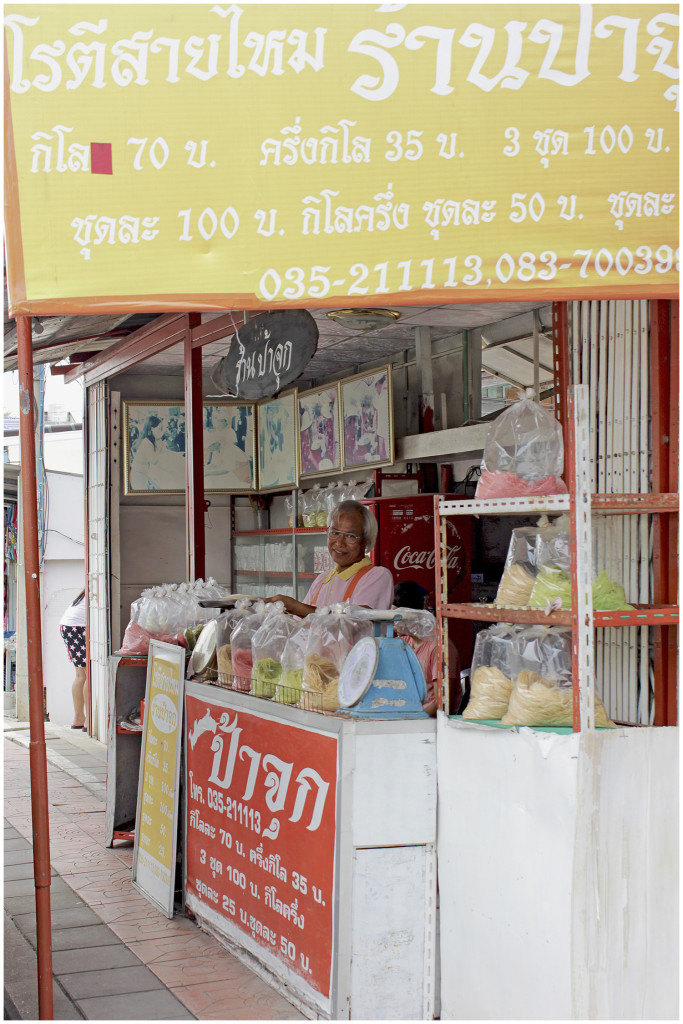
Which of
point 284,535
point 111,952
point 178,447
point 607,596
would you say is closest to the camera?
point 607,596

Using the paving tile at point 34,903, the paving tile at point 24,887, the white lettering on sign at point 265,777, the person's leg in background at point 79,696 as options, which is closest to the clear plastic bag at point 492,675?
the white lettering on sign at point 265,777

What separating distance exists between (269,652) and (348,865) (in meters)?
1.09

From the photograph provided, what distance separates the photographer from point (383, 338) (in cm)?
801

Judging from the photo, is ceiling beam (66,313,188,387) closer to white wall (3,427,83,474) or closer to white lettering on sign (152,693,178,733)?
white lettering on sign (152,693,178,733)

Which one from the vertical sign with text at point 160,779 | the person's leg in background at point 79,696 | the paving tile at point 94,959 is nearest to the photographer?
the paving tile at point 94,959

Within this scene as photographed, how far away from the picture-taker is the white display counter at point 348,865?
3.42 meters

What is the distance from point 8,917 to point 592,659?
326 centimetres

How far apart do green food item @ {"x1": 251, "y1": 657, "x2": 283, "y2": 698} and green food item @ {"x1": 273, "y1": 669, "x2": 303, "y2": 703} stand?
97mm

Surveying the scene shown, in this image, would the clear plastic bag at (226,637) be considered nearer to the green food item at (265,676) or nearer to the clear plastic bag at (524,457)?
the green food item at (265,676)

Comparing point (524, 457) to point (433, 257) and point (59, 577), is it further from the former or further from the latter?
point (59, 577)

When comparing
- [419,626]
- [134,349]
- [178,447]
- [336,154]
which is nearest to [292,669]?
[419,626]

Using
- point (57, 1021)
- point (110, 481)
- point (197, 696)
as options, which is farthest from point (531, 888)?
point (110, 481)

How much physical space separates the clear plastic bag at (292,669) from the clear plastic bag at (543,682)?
98 centimetres

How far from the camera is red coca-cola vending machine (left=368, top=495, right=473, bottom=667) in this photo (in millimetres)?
7305
